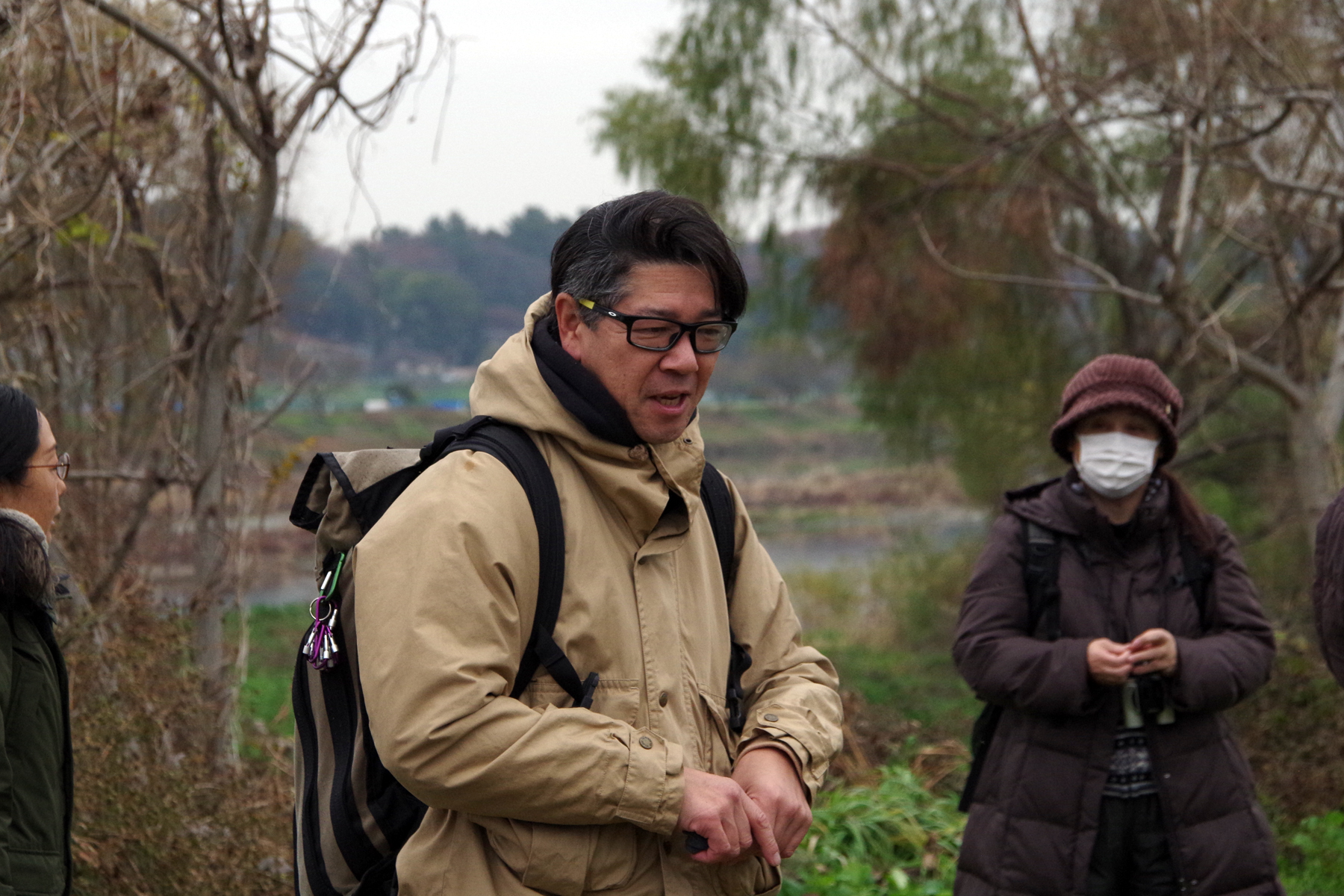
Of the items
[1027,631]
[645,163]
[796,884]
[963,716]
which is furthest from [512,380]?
[645,163]

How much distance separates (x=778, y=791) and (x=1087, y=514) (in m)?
1.62

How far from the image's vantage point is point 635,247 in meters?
1.96

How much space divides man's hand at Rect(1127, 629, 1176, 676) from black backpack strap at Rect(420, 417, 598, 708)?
1.67 m

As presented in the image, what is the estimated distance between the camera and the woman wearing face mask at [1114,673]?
3066mm

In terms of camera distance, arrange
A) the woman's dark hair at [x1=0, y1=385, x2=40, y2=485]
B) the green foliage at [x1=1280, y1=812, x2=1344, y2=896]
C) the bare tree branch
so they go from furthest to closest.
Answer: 1. the green foliage at [x1=1280, y1=812, x2=1344, y2=896]
2. the bare tree branch
3. the woman's dark hair at [x1=0, y1=385, x2=40, y2=485]

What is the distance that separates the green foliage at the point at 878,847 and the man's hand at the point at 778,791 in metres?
3.01

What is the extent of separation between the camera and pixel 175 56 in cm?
378

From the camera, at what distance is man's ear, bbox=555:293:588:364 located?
2002mm

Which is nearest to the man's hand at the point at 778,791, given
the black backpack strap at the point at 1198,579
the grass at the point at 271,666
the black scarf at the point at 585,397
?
the black scarf at the point at 585,397

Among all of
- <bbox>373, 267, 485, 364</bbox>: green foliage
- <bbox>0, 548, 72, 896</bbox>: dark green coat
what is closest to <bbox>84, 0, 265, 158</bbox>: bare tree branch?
<bbox>0, 548, 72, 896</bbox>: dark green coat

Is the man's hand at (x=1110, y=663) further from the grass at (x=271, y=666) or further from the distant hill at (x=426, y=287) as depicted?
the grass at (x=271, y=666)

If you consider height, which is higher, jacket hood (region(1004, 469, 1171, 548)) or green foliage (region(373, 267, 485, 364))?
green foliage (region(373, 267, 485, 364))

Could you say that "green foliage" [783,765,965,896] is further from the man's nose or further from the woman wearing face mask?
the man's nose

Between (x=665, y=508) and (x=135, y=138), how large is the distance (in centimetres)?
353
